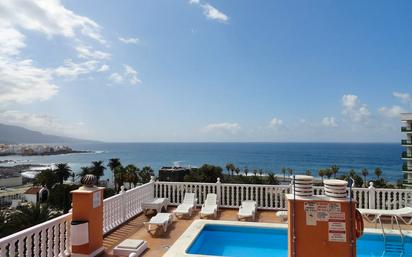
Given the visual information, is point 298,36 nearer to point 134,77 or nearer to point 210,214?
point 134,77

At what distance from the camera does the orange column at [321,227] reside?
13.6 ft

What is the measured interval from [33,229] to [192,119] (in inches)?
1742

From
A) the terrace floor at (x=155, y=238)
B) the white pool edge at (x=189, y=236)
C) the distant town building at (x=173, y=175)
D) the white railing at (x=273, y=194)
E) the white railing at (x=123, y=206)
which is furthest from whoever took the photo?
the distant town building at (x=173, y=175)

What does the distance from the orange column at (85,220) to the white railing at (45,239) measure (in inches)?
8.6

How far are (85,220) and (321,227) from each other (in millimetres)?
3957

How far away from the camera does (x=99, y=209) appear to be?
5.61 metres

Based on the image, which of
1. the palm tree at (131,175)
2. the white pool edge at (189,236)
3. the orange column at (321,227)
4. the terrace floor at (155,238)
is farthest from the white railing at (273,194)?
the palm tree at (131,175)

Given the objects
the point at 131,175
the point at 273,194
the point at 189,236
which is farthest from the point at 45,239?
the point at 131,175

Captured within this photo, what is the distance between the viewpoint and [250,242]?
703cm

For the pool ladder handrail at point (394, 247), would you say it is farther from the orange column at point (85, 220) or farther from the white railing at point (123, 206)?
the white railing at point (123, 206)

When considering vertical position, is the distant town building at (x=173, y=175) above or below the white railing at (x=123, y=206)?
below

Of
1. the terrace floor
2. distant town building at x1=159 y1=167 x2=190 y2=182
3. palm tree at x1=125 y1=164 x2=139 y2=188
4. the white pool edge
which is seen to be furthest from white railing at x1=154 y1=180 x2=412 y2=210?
distant town building at x1=159 y1=167 x2=190 y2=182

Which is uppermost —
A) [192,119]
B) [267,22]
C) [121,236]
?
[267,22]

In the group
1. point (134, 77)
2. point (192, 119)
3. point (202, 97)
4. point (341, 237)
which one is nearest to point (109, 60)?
point (134, 77)
